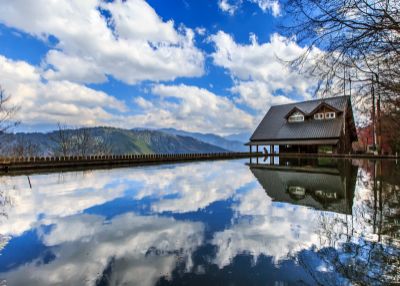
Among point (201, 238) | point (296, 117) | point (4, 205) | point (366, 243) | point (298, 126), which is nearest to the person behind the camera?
point (366, 243)

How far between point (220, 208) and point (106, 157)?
67.6 ft

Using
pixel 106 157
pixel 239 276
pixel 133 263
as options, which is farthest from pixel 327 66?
pixel 106 157

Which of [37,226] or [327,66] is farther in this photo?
[37,226]

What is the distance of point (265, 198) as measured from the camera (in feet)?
31.9

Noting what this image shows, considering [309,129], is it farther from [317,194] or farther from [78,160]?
[78,160]

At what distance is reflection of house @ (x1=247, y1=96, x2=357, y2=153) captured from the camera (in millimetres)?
32125

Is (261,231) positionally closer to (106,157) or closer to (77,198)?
(77,198)

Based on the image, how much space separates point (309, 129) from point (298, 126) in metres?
2.13

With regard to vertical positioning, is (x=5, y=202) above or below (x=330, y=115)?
below

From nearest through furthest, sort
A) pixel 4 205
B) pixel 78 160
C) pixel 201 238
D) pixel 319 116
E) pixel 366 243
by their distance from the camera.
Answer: pixel 366 243 → pixel 201 238 → pixel 4 205 → pixel 78 160 → pixel 319 116

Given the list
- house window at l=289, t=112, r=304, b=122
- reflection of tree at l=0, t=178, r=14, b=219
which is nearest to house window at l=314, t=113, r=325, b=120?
house window at l=289, t=112, r=304, b=122

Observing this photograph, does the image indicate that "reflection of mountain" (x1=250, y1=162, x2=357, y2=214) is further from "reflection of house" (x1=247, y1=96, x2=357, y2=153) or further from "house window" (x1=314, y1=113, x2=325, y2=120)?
"house window" (x1=314, y1=113, x2=325, y2=120)

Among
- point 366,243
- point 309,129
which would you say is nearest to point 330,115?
point 309,129

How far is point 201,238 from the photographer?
18.2 ft
